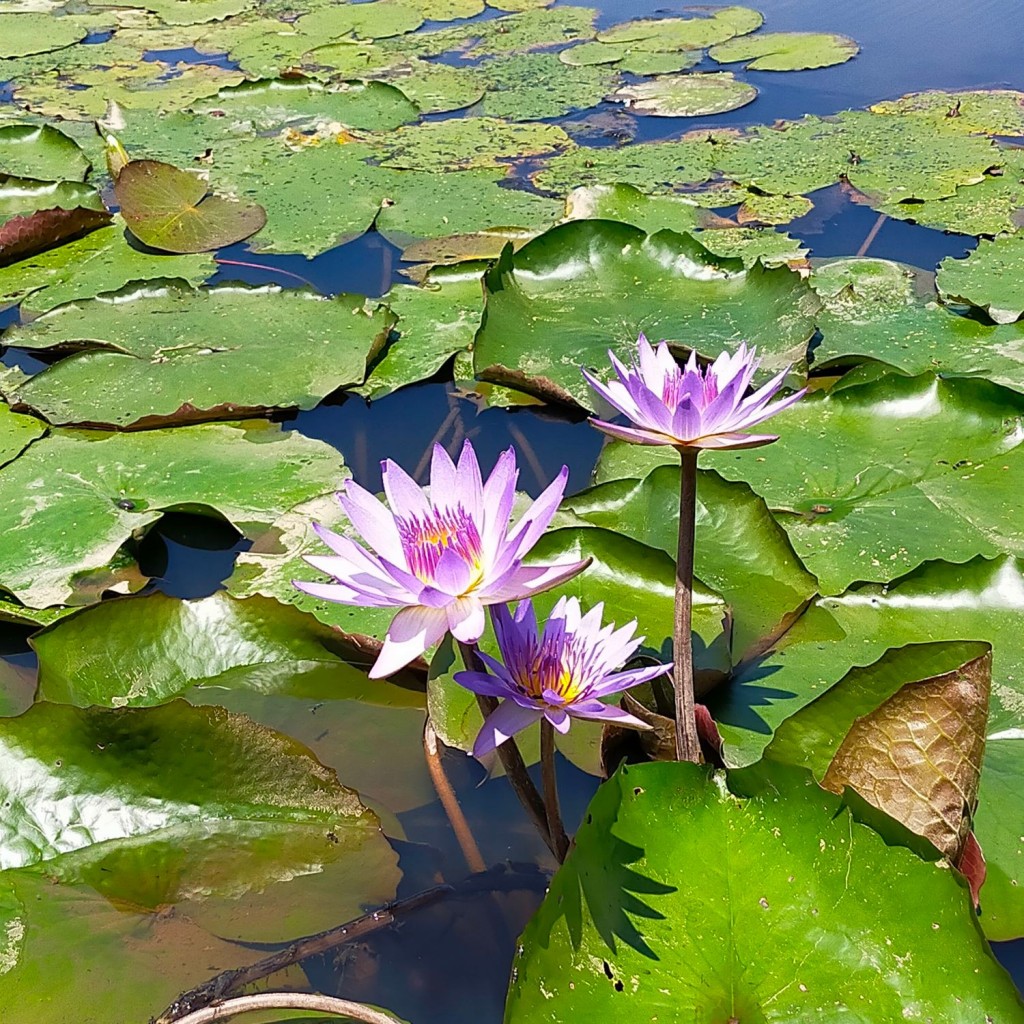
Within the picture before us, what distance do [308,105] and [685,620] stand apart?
16.7ft

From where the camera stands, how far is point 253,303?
3.32 metres

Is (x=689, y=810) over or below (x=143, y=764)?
over

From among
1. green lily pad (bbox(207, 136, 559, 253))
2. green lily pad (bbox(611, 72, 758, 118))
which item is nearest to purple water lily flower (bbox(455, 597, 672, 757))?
green lily pad (bbox(207, 136, 559, 253))

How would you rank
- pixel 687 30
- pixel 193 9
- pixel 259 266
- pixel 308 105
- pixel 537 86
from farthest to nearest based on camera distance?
1. pixel 193 9
2. pixel 687 30
3. pixel 537 86
4. pixel 308 105
5. pixel 259 266

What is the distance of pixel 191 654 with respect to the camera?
1.86 meters

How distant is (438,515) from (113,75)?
22.2 ft

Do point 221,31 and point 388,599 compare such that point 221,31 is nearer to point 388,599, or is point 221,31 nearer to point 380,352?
point 380,352

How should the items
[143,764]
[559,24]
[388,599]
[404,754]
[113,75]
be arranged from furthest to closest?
[559,24] → [113,75] → [404,754] → [143,764] → [388,599]

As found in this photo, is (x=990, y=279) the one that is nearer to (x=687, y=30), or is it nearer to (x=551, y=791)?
(x=551, y=791)

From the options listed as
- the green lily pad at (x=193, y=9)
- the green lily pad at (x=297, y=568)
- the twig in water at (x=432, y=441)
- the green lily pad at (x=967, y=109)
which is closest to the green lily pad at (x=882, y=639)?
the green lily pad at (x=297, y=568)

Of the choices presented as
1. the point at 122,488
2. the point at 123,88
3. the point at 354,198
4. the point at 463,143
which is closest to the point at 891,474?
the point at 122,488

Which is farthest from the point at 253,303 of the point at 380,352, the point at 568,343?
the point at 568,343

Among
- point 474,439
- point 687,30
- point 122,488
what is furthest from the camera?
point 687,30

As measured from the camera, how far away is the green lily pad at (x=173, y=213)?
12.8 feet
